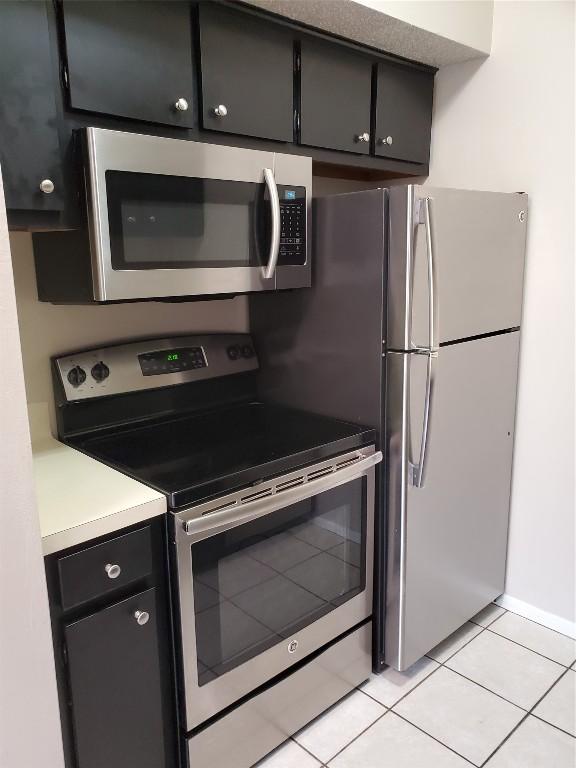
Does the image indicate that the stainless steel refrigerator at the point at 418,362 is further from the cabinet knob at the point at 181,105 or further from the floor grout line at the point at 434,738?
the cabinet knob at the point at 181,105

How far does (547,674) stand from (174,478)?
1523mm

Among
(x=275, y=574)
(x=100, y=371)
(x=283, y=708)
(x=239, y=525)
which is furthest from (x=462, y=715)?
(x=100, y=371)

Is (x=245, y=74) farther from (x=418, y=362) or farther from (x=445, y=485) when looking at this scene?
(x=445, y=485)

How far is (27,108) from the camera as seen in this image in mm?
1199

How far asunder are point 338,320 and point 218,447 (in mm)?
554

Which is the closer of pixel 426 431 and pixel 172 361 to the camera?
pixel 426 431

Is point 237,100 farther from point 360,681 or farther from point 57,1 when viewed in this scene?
point 360,681

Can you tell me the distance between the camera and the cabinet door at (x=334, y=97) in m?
1.79

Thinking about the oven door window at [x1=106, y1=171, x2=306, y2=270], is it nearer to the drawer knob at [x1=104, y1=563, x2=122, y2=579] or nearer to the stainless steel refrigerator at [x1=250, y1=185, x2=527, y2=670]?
the stainless steel refrigerator at [x1=250, y1=185, x2=527, y2=670]

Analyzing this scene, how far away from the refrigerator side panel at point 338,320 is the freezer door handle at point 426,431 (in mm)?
138

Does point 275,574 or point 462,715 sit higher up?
point 275,574

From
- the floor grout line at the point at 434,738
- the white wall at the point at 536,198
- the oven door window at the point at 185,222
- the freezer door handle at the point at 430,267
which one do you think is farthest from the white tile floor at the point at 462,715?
the oven door window at the point at 185,222

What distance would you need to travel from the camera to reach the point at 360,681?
1958mm

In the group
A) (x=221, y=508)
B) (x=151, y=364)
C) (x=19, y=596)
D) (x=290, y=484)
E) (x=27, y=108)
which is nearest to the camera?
(x=19, y=596)
